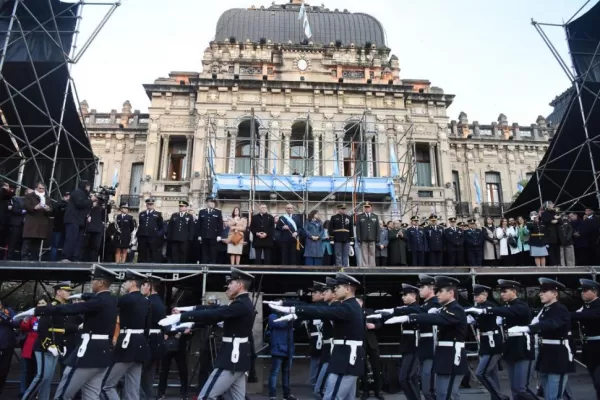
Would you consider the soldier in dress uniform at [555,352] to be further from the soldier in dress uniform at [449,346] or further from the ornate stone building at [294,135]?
the ornate stone building at [294,135]

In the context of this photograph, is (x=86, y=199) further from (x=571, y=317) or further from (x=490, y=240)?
(x=490, y=240)

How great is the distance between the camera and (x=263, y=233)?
12133 millimetres

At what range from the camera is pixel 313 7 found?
32.1 m

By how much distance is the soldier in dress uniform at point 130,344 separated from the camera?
269 inches

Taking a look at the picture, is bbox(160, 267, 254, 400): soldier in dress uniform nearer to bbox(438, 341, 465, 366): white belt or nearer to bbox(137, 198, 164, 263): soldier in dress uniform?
bbox(438, 341, 465, 366): white belt

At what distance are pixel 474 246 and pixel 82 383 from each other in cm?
1056

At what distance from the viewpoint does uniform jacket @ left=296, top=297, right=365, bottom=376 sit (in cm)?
612

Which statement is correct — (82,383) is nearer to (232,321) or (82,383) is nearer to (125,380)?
(125,380)

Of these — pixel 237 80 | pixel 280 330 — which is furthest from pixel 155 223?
pixel 237 80

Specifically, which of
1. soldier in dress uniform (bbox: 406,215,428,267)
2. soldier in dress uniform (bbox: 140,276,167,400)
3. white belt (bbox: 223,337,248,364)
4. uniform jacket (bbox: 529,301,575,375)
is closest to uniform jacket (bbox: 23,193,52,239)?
soldier in dress uniform (bbox: 140,276,167,400)

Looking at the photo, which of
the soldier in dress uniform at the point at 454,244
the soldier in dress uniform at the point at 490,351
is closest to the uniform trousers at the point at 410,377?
the soldier in dress uniform at the point at 490,351

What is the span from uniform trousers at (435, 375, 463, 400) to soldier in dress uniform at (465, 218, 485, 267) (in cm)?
679

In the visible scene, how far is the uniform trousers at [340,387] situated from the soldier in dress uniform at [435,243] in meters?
7.61

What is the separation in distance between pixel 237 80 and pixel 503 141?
55.8 ft
